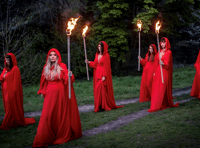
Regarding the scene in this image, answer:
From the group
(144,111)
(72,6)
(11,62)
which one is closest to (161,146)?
(144,111)

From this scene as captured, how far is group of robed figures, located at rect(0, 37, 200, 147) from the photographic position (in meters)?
5.24

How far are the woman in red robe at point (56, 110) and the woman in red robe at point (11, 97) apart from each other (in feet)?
6.81

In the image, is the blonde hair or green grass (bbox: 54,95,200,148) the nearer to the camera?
green grass (bbox: 54,95,200,148)

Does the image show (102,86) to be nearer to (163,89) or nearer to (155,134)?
(163,89)

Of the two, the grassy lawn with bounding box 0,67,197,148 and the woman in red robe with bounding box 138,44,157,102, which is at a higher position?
the woman in red robe with bounding box 138,44,157,102

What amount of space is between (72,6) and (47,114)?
60.0 ft

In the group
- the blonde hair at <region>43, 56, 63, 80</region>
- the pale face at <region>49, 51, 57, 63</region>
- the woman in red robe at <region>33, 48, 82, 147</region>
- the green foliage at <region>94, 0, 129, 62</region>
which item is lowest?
the woman in red robe at <region>33, 48, 82, 147</region>

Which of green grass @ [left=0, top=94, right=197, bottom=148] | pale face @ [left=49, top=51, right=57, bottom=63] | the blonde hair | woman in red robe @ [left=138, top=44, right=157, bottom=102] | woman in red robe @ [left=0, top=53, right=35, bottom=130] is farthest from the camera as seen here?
woman in red robe @ [left=138, top=44, right=157, bottom=102]

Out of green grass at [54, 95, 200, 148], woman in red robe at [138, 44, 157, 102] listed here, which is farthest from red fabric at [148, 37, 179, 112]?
woman in red robe at [138, 44, 157, 102]

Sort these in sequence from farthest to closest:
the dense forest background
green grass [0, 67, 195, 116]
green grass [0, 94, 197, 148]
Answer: the dense forest background, green grass [0, 67, 195, 116], green grass [0, 94, 197, 148]

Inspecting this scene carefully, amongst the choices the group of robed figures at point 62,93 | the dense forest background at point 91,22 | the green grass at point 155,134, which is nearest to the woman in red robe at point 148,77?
the group of robed figures at point 62,93

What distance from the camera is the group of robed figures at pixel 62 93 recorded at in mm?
5236

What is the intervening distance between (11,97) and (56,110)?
2551 millimetres

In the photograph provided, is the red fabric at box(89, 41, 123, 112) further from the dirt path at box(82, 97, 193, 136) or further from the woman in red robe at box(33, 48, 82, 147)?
the woman in red robe at box(33, 48, 82, 147)
